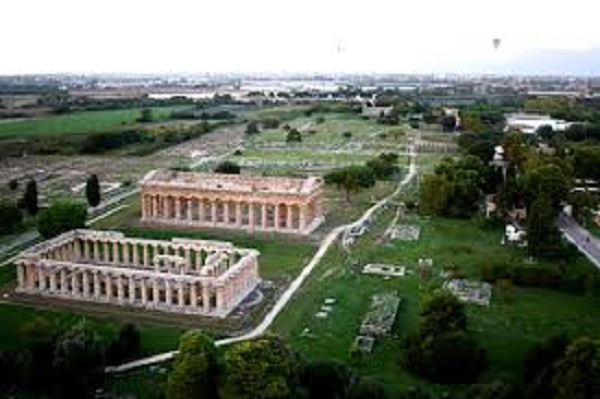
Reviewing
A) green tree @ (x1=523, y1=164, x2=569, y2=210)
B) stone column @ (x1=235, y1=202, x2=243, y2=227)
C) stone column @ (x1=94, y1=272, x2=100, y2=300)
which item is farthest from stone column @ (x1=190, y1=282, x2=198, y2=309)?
green tree @ (x1=523, y1=164, x2=569, y2=210)

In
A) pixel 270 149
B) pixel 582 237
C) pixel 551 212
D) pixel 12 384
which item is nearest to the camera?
pixel 12 384

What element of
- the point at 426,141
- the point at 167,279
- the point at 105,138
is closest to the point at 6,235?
the point at 167,279

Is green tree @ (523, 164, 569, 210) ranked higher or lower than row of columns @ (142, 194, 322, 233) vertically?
higher

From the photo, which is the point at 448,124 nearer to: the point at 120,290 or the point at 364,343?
the point at 120,290

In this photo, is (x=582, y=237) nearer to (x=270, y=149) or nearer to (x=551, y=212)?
(x=551, y=212)

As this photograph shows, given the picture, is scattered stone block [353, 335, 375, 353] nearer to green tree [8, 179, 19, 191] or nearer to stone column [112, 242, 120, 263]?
stone column [112, 242, 120, 263]

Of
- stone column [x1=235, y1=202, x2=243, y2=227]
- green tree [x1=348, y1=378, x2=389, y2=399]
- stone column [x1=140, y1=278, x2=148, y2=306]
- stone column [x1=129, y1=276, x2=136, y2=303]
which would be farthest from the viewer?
stone column [x1=235, y1=202, x2=243, y2=227]

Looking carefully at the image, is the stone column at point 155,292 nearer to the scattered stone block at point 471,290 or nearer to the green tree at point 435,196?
the scattered stone block at point 471,290
